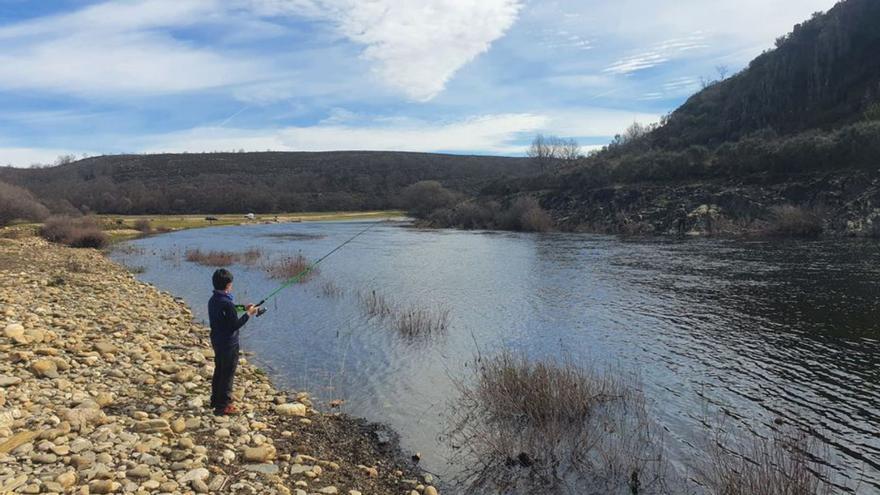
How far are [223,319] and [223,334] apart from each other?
0.22 m

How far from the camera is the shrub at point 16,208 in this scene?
49.0m

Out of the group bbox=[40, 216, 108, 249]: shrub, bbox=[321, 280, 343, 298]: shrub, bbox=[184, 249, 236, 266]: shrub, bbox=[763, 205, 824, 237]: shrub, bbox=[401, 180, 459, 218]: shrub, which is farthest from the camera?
bbox=[401, 180, 459, 218]: shrub

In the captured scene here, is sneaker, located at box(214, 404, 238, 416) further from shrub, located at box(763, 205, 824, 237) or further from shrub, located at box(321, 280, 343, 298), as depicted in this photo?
shrub, located at box(763, 205, 824, 237)

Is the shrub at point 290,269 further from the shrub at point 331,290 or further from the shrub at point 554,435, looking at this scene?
the shrub at point 554,435

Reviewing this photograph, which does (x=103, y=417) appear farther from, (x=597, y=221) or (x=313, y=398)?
(x=597, y=221)

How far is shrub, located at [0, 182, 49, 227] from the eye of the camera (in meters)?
49.0

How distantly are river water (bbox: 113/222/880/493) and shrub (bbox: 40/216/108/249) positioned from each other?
1557 centimetres

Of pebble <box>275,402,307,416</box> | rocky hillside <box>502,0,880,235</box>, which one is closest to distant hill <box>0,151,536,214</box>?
rocky hillside <box>502,0,880,235</box>

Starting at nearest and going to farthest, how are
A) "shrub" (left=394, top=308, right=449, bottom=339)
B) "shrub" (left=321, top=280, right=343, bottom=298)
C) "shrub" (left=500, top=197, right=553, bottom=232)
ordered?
"shrub" (left=394, top=308, right=449, bottom=339)
"shrub" (left=321, top=280, right=343, bottom=298)
"shrub" (left=500, top=197, right=553, bottom=232)

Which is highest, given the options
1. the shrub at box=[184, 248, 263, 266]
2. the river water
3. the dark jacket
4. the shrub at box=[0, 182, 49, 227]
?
the shrub at box=[0, 182, 49, 227]

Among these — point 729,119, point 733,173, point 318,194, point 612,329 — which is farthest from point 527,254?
point 318,194

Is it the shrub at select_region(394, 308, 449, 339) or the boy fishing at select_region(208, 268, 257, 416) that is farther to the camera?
the shrub at select_region(394, 308, 449, 339)

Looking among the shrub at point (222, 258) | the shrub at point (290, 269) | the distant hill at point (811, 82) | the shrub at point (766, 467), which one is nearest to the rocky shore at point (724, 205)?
the distant hill at point (811, 82)

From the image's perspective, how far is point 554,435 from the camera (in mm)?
8680
